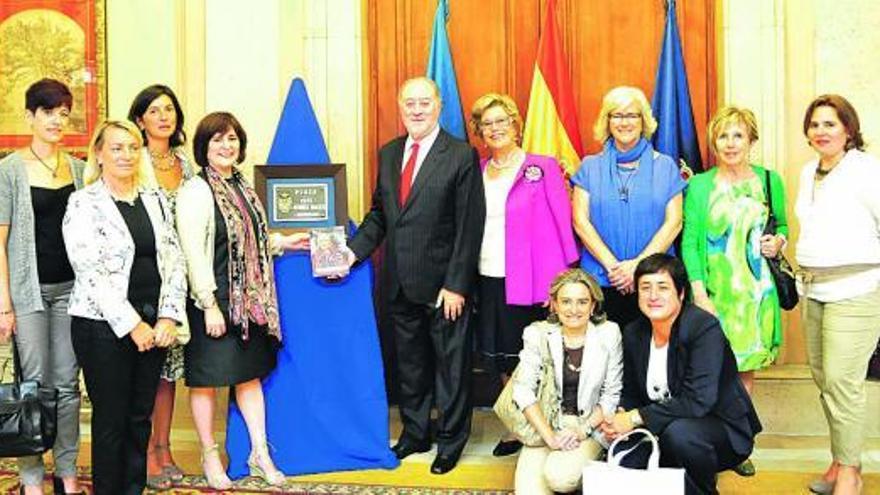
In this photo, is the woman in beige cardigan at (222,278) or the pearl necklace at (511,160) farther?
the pearl necklace at (511,160)

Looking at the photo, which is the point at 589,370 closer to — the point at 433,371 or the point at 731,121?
the point at 433,371

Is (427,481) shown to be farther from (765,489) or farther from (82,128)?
(82,128)

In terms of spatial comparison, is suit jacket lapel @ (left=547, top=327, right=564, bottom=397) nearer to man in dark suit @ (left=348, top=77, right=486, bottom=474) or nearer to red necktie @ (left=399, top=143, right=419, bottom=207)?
man in dark suit @ (left=348, top=77, right=486, bottom=474)

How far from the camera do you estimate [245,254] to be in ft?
12.6

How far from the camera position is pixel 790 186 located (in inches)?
187

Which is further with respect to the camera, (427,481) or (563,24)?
(563,24)

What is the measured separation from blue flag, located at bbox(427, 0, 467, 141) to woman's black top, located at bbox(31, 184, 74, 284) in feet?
6.15

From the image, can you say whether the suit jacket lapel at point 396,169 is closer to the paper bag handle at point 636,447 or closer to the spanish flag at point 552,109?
the spanish flag at point 552,109

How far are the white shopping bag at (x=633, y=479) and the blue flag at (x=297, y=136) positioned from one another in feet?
6.27

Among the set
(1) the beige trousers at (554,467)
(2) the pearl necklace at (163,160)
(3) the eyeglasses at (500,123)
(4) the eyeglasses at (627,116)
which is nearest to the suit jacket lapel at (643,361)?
(1) the beige trousers at (554,467)

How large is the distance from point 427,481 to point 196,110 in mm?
2351

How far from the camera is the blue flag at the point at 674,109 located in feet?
14.9

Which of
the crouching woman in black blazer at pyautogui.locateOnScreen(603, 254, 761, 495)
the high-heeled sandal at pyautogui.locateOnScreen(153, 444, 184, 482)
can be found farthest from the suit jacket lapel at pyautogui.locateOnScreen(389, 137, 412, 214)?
the high-heeled sandal at pyautogui.locateOnScreen(153, 444, 184, 482)

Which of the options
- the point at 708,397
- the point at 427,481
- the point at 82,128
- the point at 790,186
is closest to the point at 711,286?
the point at 708,397
